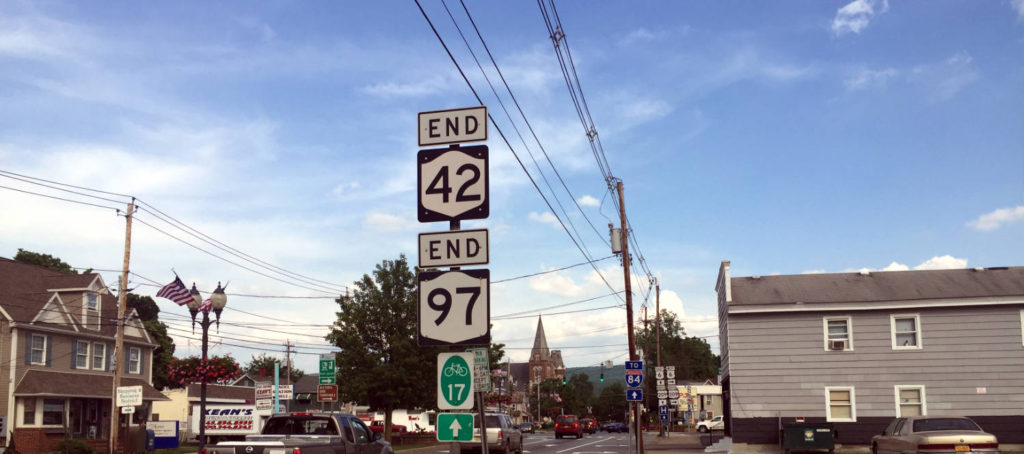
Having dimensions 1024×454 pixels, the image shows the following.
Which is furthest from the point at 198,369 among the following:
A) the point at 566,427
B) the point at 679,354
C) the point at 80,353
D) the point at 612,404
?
the point at 612,404

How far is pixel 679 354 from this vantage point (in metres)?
133

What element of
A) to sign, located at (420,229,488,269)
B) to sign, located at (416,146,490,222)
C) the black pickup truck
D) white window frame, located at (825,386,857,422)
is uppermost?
to sign, located at (416,146,490,222)

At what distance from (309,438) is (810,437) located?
2103cm

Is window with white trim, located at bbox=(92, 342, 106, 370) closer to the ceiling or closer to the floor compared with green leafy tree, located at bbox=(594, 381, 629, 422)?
closer to the ceiling

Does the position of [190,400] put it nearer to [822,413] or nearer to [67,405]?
[67,405]

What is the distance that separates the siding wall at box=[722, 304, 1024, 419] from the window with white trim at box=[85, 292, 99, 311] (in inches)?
1337

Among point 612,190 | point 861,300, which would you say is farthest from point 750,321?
point 612,190

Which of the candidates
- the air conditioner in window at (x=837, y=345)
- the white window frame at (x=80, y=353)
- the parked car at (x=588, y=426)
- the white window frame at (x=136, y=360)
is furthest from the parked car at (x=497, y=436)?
the parked car at (x=588, y=426)

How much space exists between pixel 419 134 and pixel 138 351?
47.8m

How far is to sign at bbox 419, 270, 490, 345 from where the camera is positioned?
709 centimetres

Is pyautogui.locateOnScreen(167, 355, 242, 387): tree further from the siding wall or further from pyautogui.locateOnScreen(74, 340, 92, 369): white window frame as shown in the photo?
pyautogui.locateOnScreen(74, 340, 92, 369): white window frame

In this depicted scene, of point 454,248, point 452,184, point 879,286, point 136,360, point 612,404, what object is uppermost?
point 879,286

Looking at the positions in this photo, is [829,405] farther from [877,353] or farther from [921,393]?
[921,393]

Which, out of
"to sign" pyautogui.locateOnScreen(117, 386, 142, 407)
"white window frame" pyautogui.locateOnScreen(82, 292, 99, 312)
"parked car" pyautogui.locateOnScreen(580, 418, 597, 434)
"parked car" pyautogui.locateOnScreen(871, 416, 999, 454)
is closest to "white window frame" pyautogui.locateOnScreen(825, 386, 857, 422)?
"parked car" pyautogui.locateOnScreen(871, 416, 999, 454)
